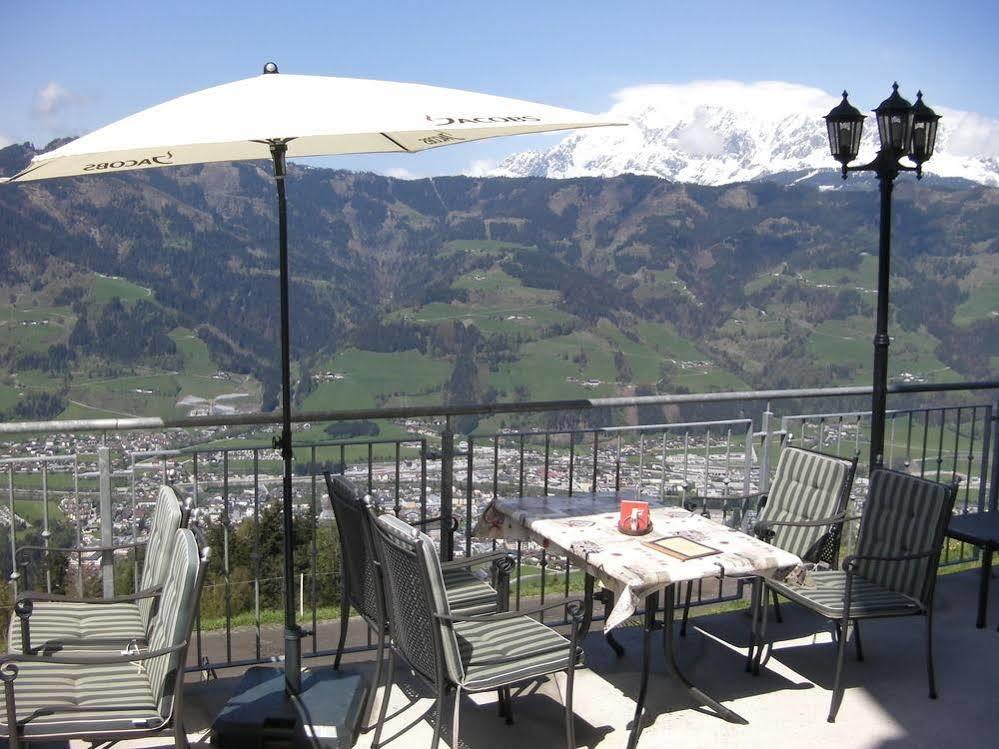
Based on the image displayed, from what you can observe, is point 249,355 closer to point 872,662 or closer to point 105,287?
point 105,287

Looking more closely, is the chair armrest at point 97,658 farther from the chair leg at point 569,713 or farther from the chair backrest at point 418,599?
the chair leg at point 569,713

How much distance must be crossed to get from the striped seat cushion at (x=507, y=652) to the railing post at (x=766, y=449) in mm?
2430

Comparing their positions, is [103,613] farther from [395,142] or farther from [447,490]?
[395,142]

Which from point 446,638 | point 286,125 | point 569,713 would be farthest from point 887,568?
point 286,125

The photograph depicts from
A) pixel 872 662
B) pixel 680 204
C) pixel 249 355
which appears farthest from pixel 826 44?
pixel 680 204

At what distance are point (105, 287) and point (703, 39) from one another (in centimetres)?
4307

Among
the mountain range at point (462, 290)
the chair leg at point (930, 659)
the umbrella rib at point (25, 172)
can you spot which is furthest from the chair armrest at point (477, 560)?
the mountain range at point (462, 290)

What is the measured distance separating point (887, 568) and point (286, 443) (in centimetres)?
290

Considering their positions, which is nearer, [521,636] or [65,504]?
[521,636]

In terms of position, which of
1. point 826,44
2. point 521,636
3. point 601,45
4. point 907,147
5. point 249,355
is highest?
point 601,45

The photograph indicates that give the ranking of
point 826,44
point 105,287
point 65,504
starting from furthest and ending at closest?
point 105,287 → point 826,44 → point 65,504

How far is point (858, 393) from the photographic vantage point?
6113 millimetres

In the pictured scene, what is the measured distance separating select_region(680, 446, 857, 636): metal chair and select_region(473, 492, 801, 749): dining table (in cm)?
44

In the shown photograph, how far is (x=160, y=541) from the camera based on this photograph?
3.62 metres
